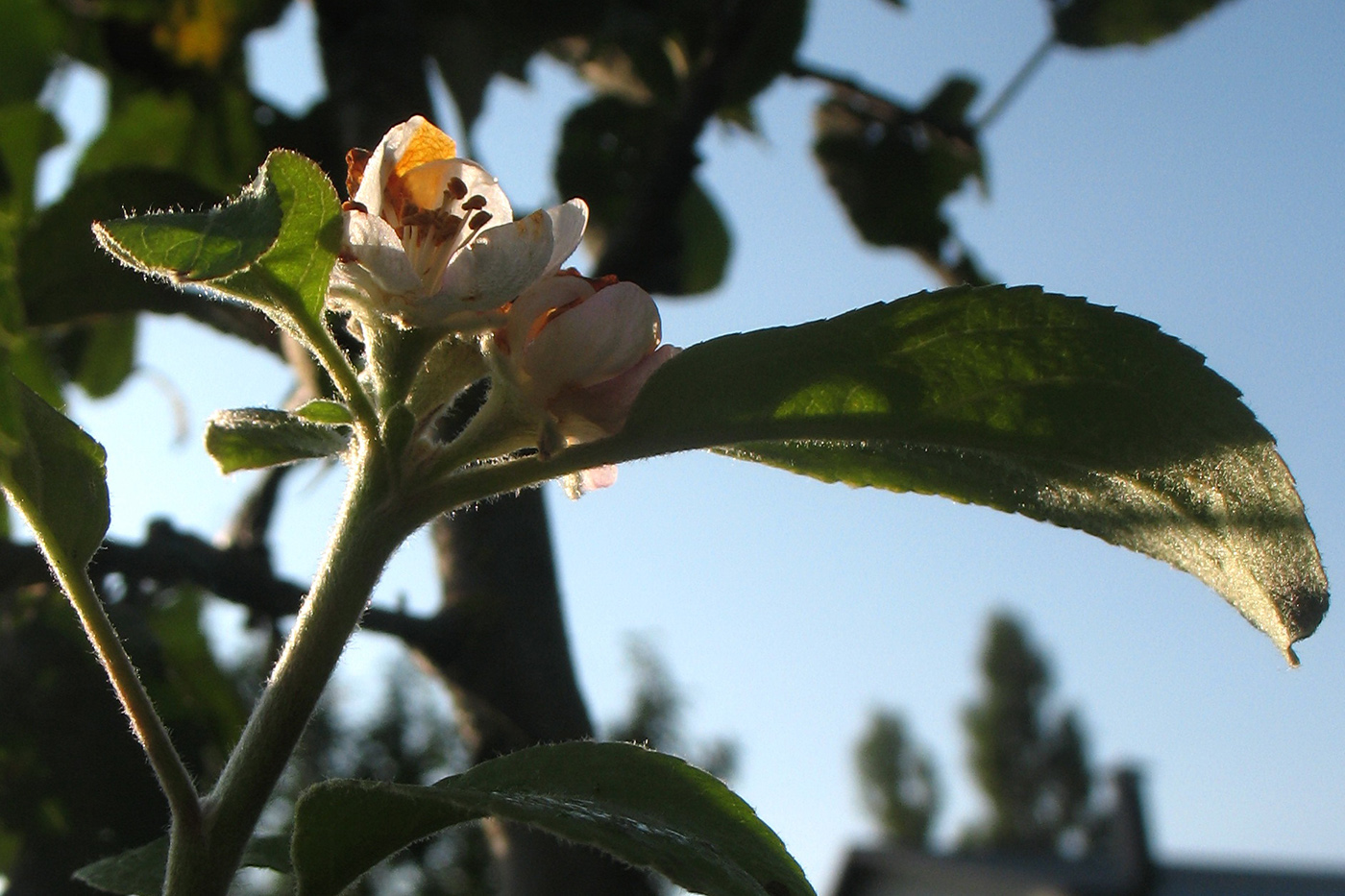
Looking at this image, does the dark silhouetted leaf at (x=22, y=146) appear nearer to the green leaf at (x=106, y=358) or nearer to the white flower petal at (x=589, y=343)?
the green leaf at (x=106, y=358)

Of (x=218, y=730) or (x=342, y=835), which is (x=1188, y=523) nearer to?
(x=342, y=835)

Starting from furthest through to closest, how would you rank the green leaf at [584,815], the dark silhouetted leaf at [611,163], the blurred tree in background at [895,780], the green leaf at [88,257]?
the blurred tree in background at [895,780] < the dark silhouetted leaf at [611,163] < the green leaf at [88,257] < the green leaf at [584,815]

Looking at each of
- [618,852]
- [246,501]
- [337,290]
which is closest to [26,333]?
[246,501]

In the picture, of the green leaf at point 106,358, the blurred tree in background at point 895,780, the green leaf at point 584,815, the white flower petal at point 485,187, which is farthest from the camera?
the blurred tree in background at point 895,780

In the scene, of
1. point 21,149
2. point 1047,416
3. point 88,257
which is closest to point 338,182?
point 88,257

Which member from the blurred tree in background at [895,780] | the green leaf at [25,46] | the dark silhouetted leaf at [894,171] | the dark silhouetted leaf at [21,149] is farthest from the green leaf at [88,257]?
the blurred tree in background at [895,780]
